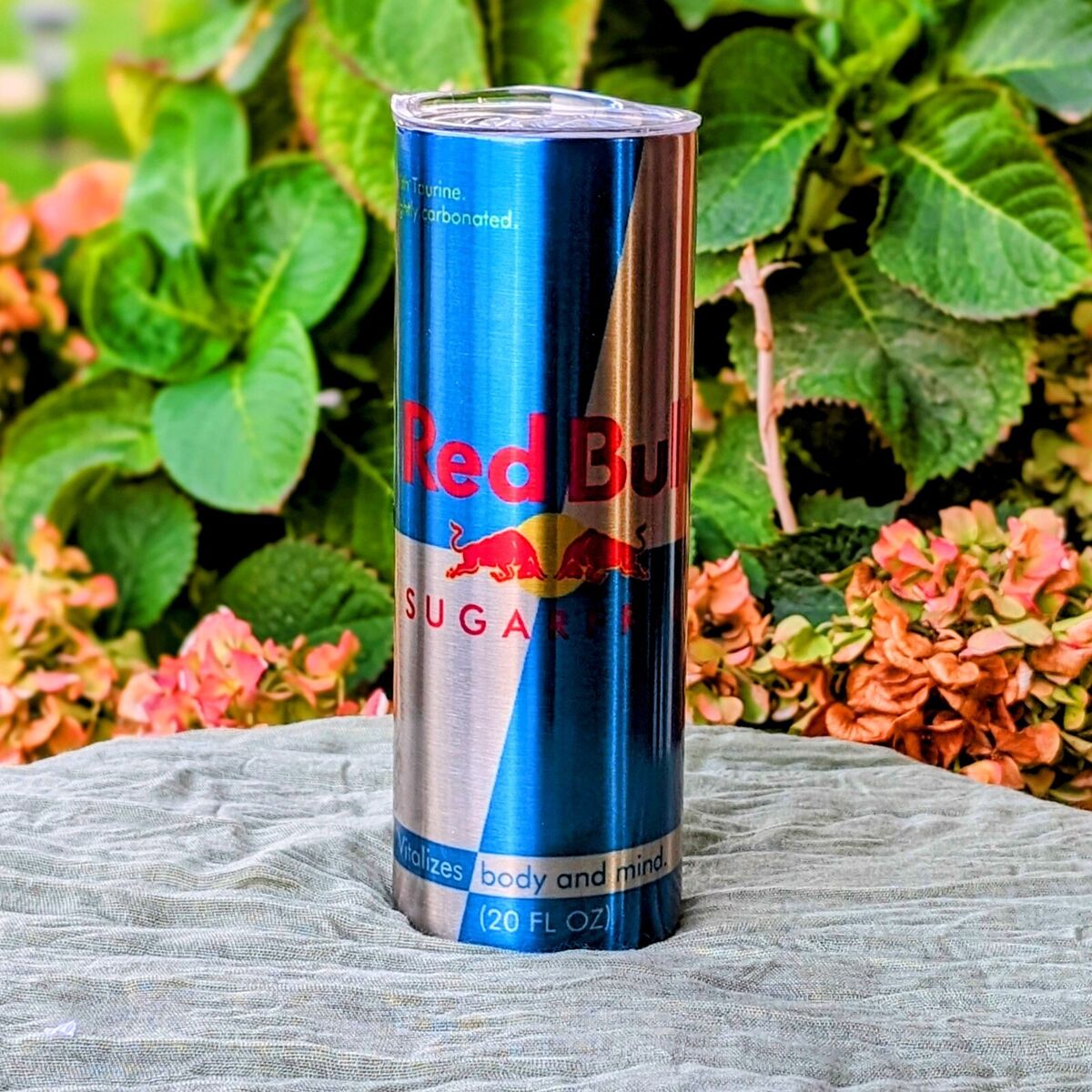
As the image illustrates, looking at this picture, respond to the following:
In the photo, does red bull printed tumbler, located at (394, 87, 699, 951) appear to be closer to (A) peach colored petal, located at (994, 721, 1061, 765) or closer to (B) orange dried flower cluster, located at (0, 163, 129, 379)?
(A) peach colored petal, located at (994, 721, 1061, 765)

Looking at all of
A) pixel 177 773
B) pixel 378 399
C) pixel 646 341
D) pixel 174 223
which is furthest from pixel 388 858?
pixel 174 223

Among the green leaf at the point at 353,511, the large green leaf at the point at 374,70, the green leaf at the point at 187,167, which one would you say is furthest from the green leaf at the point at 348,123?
the green leaf at the point at 353,511

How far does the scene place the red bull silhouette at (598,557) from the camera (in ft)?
2.67

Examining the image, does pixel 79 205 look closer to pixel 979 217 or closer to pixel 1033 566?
pixel 979 217

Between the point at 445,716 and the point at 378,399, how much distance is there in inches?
36.2

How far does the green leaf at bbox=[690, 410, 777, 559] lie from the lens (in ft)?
4.85

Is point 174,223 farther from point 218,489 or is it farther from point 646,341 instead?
point 646,341

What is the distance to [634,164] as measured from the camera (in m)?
0.78

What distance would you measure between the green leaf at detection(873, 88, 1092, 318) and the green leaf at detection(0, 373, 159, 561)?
2.50 feet

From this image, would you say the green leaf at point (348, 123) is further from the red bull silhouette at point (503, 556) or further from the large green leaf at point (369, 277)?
the red bull silhouette at point (503, 556)

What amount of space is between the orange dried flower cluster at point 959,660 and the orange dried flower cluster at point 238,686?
274mm

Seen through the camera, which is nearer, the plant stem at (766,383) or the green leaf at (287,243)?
the plant stem at (766,383)

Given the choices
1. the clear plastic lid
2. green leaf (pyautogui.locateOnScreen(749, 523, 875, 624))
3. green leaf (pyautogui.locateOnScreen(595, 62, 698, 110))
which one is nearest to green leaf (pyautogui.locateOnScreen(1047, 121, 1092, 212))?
green leaf (pyautogui.locateOnScreen(595, 62, 698, 110))

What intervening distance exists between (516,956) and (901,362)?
0.77 m
